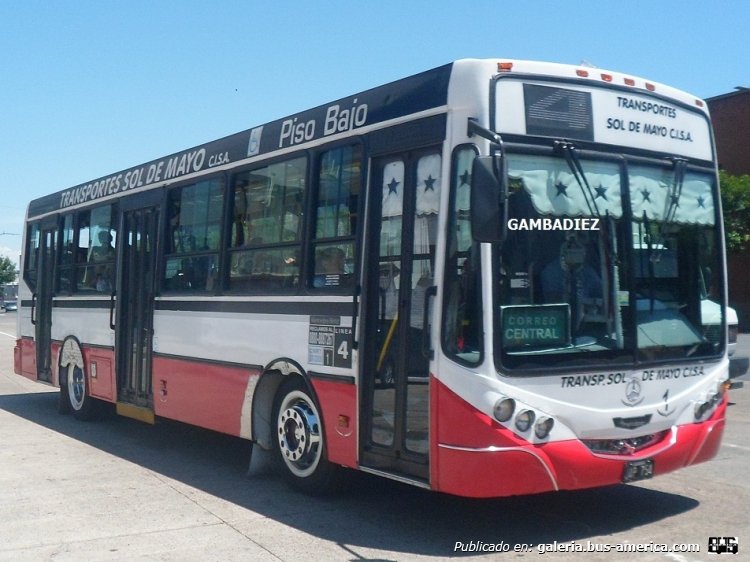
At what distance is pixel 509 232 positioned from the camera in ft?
20.1

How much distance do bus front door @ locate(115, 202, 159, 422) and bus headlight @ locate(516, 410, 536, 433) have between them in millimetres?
5774

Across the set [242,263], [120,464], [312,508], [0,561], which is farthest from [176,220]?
[0,561]


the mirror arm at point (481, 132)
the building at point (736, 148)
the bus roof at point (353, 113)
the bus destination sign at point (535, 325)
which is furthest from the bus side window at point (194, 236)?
the building at point (736, 148)

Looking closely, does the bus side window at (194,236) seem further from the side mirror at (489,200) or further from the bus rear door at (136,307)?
the side mirror at (489,200)

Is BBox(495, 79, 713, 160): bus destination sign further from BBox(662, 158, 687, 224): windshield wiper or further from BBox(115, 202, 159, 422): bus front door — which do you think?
BBox(115, 202, 159, 422): bus front door

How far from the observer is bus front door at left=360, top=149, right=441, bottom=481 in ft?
21.2

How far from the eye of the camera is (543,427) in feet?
19.8

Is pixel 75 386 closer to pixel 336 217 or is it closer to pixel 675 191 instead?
pixel 336 217

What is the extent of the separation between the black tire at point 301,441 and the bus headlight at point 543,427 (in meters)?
2.11

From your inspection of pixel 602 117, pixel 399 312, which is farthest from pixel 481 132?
pixel 399 312

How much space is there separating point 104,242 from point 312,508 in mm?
6025

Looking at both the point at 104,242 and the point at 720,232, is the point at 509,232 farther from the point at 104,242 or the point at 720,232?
the point at 104,242

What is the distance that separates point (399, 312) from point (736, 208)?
3003 centimetres

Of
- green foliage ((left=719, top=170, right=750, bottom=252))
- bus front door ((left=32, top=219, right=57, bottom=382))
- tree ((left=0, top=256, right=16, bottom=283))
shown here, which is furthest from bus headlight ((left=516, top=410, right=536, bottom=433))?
tree ((left=0, top=256, right=16, bottom=283))
